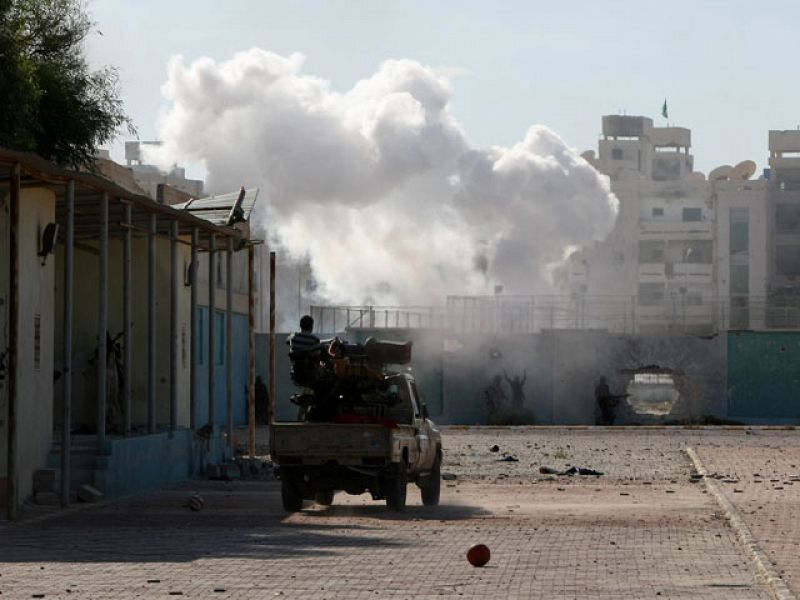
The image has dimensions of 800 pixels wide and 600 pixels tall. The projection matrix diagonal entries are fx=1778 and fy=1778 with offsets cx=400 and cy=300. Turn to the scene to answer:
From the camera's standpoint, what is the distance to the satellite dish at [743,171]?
11275 cm

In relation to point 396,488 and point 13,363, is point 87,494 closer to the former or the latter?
point 13,363

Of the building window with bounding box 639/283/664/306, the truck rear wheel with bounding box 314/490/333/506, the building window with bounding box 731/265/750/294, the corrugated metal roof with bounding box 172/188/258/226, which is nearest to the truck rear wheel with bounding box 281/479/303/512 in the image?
the truck rear wheel with bounding box 314/490/333/506

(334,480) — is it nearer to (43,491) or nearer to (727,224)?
(43,491)

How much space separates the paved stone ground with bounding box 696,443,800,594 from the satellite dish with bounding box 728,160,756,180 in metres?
71.5

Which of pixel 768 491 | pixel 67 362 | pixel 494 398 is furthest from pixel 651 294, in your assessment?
pixel 67 362

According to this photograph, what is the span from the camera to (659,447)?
42844 millimetres

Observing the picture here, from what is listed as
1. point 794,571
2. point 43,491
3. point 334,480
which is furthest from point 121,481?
point 794,571

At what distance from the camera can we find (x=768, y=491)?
87.0 feet

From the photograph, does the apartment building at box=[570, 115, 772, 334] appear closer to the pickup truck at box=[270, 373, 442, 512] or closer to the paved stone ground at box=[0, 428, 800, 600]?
the paved stone ground at box=[0, 428, 800, 600]

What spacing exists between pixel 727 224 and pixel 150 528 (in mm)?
88758

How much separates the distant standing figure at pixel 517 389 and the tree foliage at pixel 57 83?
1012 inches

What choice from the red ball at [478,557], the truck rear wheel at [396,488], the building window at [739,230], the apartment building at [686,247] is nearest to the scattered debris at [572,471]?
the truck rear wheel at [396,488]

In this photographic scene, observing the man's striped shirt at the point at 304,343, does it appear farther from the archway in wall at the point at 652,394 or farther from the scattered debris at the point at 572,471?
the archway in wall at the point at 652,394

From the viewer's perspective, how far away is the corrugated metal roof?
32.5 metres
